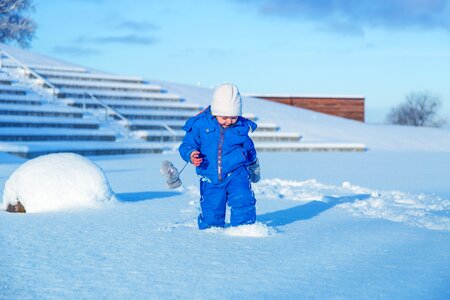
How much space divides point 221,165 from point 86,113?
1392 cm

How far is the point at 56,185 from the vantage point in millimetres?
5988

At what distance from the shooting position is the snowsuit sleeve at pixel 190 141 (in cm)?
490

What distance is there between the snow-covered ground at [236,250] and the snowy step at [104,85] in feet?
43.2

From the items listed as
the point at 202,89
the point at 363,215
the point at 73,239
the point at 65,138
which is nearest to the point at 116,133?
the point at 65,138

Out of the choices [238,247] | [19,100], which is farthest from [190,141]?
[19,100]

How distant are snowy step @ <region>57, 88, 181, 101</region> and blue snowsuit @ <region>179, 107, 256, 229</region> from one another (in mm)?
13652

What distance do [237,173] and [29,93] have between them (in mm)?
14624

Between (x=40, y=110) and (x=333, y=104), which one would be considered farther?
(x=333, y=104)

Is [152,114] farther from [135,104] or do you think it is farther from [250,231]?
[250,231]

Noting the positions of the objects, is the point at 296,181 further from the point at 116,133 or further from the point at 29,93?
the point at 29,93

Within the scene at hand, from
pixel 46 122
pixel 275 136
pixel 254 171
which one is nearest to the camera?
pixel 254 171

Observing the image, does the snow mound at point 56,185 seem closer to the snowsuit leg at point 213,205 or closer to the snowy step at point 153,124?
the snowsuit leg at point 213,205

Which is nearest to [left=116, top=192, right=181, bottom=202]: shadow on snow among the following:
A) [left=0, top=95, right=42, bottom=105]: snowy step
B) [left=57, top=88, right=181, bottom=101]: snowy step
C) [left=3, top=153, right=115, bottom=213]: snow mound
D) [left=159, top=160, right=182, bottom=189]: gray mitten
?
[left=3, top=153, right=115, bottom=213]: snow mound

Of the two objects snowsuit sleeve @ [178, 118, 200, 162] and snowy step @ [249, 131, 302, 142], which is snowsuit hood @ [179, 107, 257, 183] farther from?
snowy step @ [249, 131, 302, 142]
